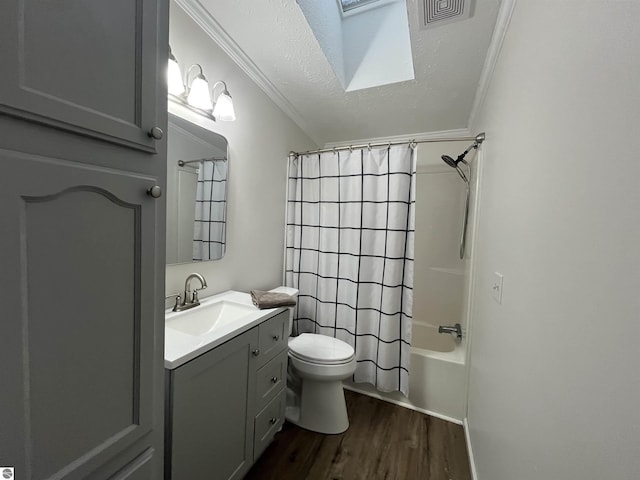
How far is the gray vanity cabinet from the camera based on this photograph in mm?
919

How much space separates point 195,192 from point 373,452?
188 centimetres

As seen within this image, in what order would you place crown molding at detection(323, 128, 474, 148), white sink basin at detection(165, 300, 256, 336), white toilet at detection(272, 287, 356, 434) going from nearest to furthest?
white sink basin at detection(165, 300, 256, 336)
white toilet at detection(272, 287, 356, 434)
crown molding at detection(323, 128, 474, 148)

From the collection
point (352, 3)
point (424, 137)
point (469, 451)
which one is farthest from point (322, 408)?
point (352, 3)

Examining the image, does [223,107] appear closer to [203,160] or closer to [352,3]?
[203,160]

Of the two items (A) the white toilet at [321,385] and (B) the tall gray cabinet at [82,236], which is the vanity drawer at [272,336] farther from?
(B) the tall gray cabinet at [82,236]

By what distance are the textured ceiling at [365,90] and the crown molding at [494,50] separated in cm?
3

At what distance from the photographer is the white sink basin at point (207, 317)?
4.24ft

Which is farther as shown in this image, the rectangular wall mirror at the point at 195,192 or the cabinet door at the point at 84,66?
the rectangular wall mirror at the point at 195,192

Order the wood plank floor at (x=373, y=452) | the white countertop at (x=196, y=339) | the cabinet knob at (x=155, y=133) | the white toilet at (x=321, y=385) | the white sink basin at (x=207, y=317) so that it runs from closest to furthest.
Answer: the cabinet knob at (x=155, y=133) < the white countertop at (x=196, y=339) < the white sink basin at (x=207, y=317) < the wood plank floor at (x=373, y=452) < the white toilet at (x=321, y=385)

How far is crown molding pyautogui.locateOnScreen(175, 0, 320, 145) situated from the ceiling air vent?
42.3 inches

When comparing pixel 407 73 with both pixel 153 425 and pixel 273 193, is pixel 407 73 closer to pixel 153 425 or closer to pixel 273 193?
pixel 273 193

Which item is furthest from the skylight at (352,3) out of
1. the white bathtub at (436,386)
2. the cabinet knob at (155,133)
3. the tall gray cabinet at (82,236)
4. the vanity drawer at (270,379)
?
the white bathtub at (436,386)

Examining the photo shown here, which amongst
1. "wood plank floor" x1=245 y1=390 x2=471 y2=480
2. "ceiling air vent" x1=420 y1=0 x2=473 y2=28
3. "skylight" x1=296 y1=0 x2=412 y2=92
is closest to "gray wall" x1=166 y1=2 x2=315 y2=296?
"skylight" x1=296 y1=0 x2=412 y2=92

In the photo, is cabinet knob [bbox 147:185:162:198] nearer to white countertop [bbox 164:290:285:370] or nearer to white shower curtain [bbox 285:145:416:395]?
white countertop [bbox 164:290:285:370]
